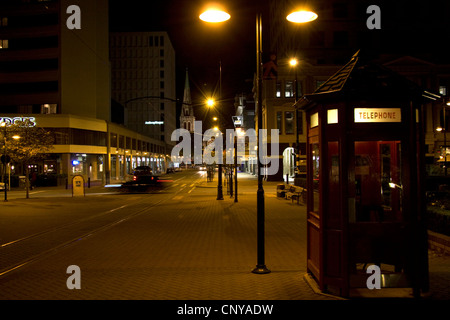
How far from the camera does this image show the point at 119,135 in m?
60.2

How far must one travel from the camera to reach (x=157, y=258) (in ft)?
30.8

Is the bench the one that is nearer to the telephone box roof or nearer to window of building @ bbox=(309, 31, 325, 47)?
the telephone box roof

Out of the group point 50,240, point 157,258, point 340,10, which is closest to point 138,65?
point 340,10

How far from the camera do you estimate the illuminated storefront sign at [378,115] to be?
635 centimetres

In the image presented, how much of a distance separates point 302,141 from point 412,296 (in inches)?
Result: 1723

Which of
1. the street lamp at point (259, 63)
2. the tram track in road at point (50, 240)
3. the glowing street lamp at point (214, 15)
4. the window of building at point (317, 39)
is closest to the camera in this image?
the glowing street lamp at point (214, 15)

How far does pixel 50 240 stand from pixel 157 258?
428 cm

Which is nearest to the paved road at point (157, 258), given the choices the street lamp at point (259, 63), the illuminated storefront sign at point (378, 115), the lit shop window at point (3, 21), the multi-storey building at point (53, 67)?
the street lamp at point (259, 63)

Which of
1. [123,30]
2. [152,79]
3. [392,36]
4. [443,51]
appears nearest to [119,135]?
[392,36]

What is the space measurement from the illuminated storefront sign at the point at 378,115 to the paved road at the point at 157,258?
2.80 meters

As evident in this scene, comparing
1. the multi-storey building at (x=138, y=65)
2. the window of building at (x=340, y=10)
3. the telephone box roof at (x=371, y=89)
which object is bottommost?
the telephone box roof at (x=371, y=89)

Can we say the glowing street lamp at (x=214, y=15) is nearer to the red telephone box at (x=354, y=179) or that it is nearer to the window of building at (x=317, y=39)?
the red telephone box at (x=354, y=179)

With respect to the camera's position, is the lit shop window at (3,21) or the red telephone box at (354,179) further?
the lit shop window at (3,21)
